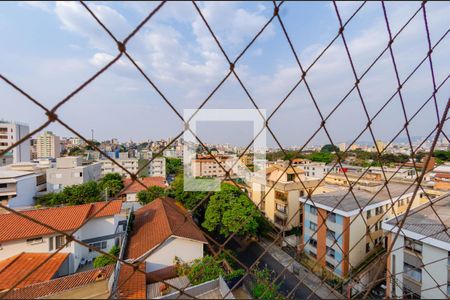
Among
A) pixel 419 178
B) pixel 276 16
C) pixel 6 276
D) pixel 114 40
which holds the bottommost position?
pixel 6 276

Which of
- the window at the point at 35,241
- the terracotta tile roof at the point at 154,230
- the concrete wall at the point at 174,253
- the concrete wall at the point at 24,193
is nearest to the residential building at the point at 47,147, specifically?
the concrete wall at the point at 24,193

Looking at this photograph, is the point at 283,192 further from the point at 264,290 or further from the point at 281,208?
the point at 264,290

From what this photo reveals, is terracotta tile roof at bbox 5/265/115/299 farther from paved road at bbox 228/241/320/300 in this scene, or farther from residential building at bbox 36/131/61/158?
residential building at bbox 36/131/61/158

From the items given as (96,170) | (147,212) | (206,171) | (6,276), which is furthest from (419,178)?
(96,170)

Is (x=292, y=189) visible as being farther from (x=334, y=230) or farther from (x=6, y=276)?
(x=6, y=276)

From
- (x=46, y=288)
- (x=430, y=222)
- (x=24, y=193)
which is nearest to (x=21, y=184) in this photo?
(x=24, y=193)
